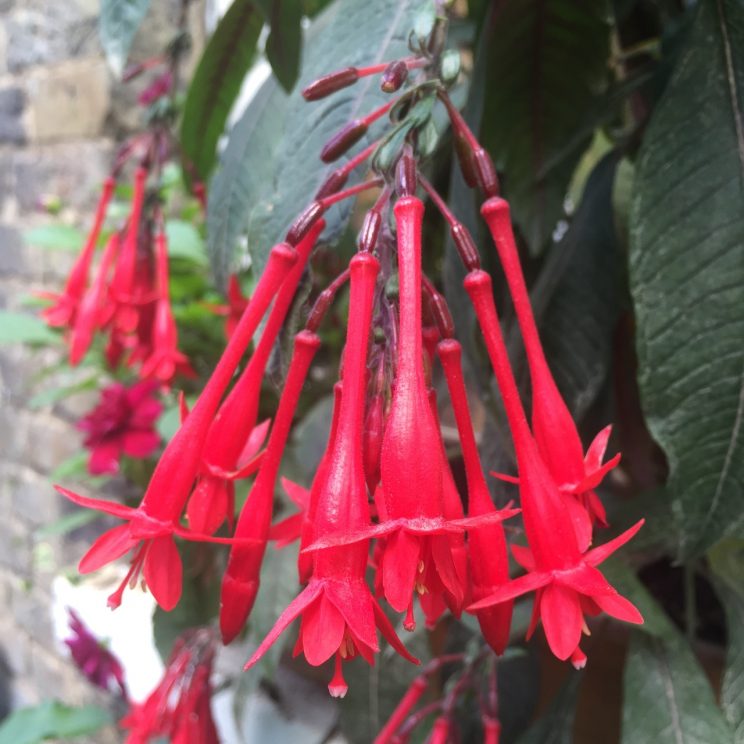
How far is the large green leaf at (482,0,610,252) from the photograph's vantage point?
424 mm

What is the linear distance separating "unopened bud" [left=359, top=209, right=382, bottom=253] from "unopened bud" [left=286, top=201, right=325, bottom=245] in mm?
18

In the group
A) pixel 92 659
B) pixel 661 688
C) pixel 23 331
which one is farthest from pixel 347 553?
pixel 23 331

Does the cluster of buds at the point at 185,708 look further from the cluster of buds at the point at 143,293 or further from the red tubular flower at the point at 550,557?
the red tubular flower at the point at 550,557

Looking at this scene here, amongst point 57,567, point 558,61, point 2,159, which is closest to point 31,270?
point 2,159

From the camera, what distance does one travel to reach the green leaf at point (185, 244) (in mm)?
846

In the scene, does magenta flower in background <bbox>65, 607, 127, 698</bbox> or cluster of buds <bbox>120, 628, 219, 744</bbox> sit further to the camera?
magenta flower in background <bbox>65, 607, 127, 698</bbox>

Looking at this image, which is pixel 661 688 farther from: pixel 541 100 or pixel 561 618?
pixel 541 100

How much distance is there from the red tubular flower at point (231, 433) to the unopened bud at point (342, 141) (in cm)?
2

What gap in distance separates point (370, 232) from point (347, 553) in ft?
0.31

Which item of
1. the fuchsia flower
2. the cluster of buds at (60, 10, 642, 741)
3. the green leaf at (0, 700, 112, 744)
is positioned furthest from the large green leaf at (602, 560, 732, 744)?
the green leaf at (0, 700, 112, 744)

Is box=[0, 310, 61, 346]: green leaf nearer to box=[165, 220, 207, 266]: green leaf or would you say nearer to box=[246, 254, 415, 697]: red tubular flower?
box=[165, 220, 207, 266]: green leaf

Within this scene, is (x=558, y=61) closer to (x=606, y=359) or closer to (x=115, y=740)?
(x=606, y=359)

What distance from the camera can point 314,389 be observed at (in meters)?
0.79

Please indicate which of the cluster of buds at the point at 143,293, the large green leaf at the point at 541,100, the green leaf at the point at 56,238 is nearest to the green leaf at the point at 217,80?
the cluster of buds at the point at 143,293
